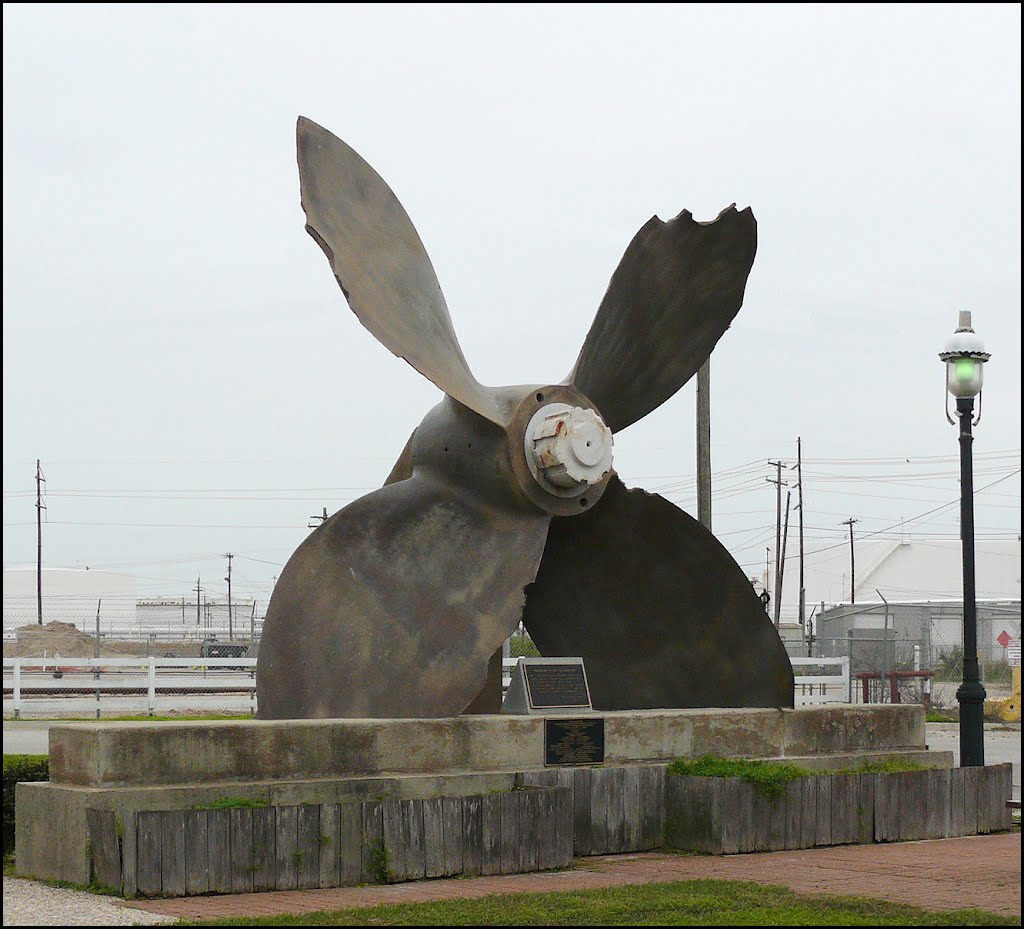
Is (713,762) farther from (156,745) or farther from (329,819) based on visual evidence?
(156,745)

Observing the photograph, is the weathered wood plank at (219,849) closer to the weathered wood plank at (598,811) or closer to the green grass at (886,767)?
the weathered wood plank at (598,811)

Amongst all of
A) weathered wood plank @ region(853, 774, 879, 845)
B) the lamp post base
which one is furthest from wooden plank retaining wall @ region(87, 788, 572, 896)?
the lamp post base

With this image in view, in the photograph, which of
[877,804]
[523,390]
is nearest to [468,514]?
[523,390]

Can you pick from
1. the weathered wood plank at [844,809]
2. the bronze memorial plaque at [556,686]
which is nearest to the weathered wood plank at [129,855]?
the bronze memorial plaque at [556,686]

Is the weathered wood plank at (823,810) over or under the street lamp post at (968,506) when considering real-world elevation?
under

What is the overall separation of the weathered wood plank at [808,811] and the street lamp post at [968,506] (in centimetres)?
313

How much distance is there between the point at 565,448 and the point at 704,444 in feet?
28.2

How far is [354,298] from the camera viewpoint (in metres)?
9.27

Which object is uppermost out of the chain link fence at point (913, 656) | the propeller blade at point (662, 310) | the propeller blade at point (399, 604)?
the propeller blade at point (662, 310)

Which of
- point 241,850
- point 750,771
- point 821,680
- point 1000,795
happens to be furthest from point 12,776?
point 821,680

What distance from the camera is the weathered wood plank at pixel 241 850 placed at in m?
7.46

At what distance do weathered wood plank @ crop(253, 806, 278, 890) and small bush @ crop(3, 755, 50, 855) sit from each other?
6.69ft

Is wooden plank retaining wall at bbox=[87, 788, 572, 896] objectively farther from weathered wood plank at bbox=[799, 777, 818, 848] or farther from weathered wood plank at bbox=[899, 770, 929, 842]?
weathered wood plank at bbox=[899, 770, 929, 842]

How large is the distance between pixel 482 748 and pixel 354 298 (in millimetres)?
2719
